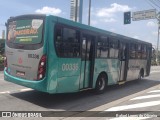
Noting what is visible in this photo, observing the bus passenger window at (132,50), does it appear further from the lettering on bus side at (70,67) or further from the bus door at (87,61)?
the lettering on bus side at (70,67)

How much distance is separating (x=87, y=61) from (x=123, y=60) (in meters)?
4.26

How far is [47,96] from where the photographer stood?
10406mm

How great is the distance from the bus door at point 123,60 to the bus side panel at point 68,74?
4.57m

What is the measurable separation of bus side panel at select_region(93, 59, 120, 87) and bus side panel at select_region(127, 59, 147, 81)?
1889mm

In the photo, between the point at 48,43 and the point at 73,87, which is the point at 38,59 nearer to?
the point at 48,43

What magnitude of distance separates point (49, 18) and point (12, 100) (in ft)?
10.2

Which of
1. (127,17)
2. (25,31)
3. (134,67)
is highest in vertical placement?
(127,17)

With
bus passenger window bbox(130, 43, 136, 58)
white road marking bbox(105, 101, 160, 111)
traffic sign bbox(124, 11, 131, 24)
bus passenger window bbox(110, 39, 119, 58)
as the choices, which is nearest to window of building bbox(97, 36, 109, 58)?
bus passenger window bbox(110, 39, 119, 58)

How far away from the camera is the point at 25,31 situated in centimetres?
927

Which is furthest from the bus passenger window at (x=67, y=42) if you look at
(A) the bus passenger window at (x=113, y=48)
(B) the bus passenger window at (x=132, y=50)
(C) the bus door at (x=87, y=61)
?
(B) the bus passenger window at (x=132, y=50)

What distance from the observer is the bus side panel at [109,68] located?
38.2ft

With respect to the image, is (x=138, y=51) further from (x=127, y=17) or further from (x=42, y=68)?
(x=127, y=17)

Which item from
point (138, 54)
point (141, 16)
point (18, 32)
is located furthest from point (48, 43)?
point (141, 16)

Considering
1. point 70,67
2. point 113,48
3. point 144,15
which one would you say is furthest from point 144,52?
point 144,15
